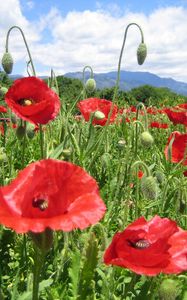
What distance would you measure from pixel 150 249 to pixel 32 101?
728 mm

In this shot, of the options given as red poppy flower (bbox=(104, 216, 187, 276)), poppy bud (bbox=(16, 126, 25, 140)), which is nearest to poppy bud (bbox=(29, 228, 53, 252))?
red poppy flower (bbox=(104, 216, 187, 276))

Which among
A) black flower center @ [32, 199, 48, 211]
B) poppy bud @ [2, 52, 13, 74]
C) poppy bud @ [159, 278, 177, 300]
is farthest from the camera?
poppy bud @ [2, 52, 13, 74]

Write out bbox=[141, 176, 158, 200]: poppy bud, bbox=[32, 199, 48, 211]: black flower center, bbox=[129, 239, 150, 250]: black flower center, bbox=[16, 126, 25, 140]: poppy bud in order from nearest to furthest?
bbox=[32, 199, 48, 211]: black flower center → bbox=[129, 239, 150, 250]: black flower center → bbox=[141, 176, 158, 200]: poppy bud → bbox=[16, 126, 25, 140]: poppy bud

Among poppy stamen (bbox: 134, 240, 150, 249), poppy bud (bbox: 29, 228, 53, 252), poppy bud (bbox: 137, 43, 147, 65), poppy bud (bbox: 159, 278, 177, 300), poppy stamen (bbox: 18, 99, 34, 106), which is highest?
poppy bud (bbox: 137, 43, 147, 65)

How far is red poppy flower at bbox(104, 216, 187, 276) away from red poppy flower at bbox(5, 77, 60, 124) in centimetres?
50

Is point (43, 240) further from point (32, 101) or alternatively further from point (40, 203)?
point (32, 101)

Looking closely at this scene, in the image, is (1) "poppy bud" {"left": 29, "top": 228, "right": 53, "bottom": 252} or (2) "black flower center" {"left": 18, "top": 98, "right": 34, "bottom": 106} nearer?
(1) "poppy bud" {"left": 29, "top": 228, "right": 53, "bottom": 252}

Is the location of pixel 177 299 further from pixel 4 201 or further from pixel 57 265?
pixel 4 201

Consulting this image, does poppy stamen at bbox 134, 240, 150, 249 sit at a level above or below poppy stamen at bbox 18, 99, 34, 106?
below

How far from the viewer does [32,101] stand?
1611mm

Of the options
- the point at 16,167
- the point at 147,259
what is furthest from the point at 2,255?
the point at 16,167

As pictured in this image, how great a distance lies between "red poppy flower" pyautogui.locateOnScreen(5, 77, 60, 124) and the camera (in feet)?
4.90

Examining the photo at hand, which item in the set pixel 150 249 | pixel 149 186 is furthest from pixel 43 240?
pixel 149 186

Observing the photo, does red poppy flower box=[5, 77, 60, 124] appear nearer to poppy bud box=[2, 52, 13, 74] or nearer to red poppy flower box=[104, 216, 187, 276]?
red poppy flower box=[104, 216, 187, 276]
